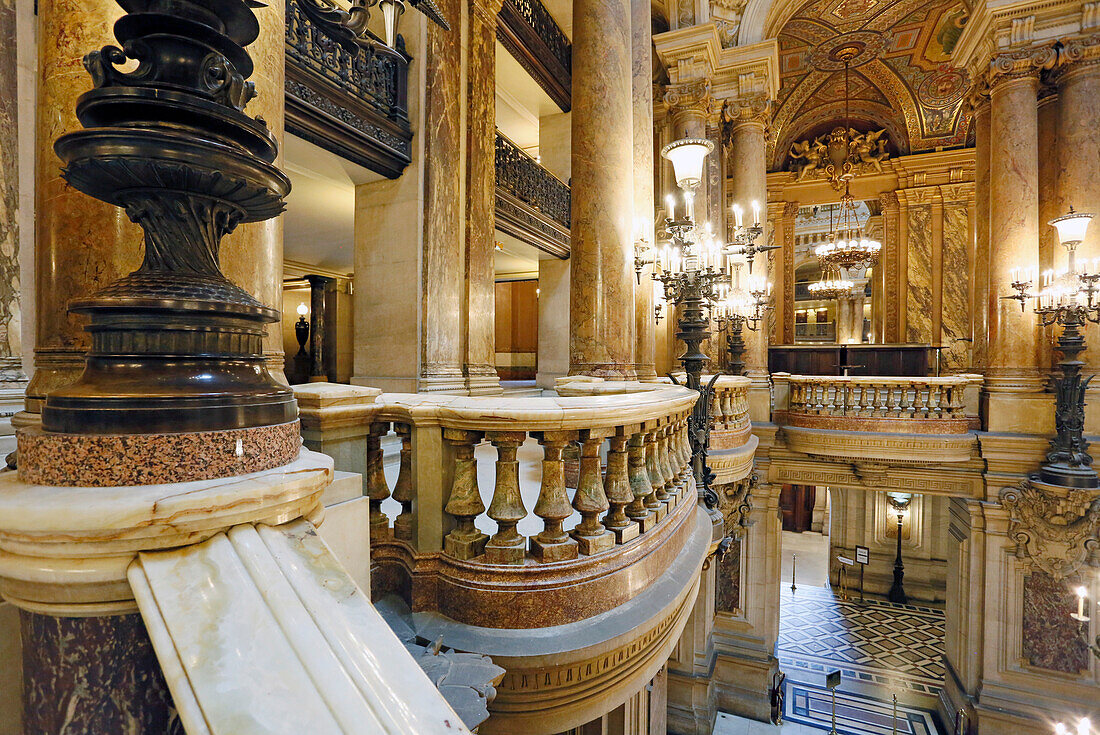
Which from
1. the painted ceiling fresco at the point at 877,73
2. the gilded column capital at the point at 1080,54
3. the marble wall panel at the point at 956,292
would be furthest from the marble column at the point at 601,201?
the marble wall panel at the point at 956,292

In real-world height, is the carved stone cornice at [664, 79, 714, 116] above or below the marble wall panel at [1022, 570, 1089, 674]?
above

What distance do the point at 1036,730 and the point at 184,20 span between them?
11.3 metres

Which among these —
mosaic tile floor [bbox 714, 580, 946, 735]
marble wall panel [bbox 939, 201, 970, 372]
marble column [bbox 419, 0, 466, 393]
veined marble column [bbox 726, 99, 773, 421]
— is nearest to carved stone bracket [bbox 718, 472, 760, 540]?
veined marble column [bbox 726, 99, 773, 421]

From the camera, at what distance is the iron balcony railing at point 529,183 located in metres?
6.94

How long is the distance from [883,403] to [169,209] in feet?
32.3

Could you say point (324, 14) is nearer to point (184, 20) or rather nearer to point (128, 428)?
point (184, 20)

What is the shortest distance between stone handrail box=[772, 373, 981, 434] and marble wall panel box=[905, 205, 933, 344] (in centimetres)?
602

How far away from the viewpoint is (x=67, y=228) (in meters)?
1.72

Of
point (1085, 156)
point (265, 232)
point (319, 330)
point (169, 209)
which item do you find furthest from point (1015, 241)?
point (319, 330)

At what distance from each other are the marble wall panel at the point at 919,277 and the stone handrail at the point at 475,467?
14775 mm

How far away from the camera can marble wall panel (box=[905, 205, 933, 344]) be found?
44.4ft

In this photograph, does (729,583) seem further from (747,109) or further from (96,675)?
(96,675)

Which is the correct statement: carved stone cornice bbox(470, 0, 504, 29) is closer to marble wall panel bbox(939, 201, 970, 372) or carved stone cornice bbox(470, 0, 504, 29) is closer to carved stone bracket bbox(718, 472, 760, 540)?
carved stone bracket bbox(718, 472, 760, 540)

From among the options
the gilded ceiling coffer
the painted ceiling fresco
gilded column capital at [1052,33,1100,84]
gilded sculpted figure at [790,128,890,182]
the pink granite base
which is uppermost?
the painted ceiling fresco
